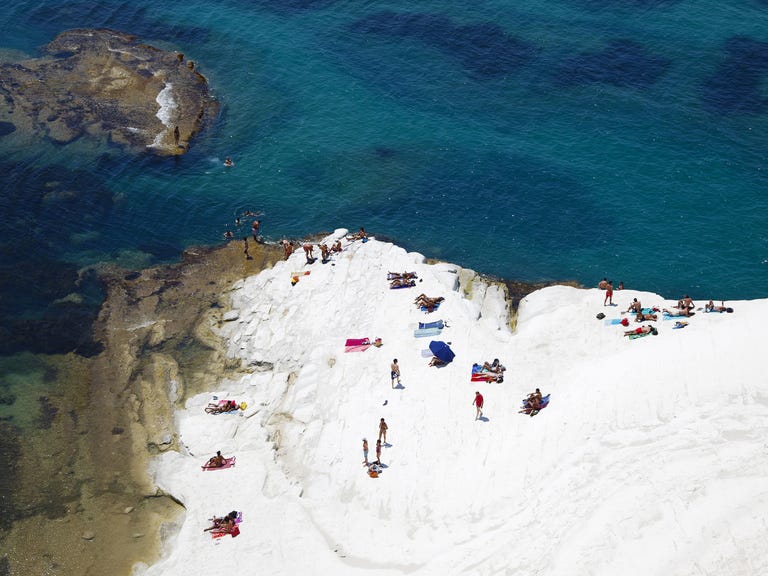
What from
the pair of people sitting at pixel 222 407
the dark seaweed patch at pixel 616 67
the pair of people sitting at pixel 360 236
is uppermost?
the dark seaweed patch at pixel 616 67

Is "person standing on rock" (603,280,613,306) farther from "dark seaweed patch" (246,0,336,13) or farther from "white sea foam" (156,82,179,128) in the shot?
"dark seaweed patch" (246,0,336,13)

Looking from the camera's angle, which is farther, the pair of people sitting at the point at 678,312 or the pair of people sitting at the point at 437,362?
the pair of people sitting at the point at 678,312

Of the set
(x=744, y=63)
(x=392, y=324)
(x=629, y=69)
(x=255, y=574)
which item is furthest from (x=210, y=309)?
(x=744, y=63)

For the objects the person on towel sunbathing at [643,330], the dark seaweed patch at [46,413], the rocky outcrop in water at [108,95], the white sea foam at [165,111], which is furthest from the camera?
the rocky outcrop in water at [108,95]

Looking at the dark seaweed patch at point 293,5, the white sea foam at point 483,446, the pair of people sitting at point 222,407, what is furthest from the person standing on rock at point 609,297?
the dark seaweed patch at point 293,5

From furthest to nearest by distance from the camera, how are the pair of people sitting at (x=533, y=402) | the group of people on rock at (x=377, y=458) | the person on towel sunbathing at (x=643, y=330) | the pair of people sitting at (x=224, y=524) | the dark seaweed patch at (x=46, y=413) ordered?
the dark seaweed patch at (x=46, y=413)
the person on towel sunbathing at (x=643, y=330)
the pair of people sitting at (x=533, y=402)
the group of people on rock at (x=377, y=458)
the pair of people sitting at (x=224, y=524)

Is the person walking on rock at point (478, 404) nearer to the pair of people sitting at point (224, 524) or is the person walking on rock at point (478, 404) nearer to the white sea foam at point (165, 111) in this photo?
the pair of people sitting at point (224, 524)

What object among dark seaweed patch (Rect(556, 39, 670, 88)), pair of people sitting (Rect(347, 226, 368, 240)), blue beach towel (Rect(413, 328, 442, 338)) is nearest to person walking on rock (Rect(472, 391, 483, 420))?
blue beach towel (Rect(413, 328, 442, 338))

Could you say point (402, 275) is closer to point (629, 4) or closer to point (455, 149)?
point (455, 149)
